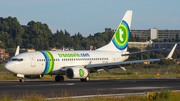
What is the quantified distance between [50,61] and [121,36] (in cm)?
1268

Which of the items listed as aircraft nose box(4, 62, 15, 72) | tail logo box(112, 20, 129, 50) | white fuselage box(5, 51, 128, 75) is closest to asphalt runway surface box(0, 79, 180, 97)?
aircraft nose box(4, 62, 15, 72)

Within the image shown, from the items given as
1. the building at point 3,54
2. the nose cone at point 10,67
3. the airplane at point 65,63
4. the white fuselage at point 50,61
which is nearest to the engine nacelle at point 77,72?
the airplane at point 65,63

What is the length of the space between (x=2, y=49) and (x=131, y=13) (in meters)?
144

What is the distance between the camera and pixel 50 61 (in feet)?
113

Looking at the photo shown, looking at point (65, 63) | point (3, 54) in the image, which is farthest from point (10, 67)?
point (3, 54)

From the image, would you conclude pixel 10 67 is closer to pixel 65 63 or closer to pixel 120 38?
pixel 65 63

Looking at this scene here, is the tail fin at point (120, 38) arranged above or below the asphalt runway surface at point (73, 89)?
above

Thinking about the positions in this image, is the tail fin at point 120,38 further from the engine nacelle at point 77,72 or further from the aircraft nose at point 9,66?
the aircraft nose at point 9,66

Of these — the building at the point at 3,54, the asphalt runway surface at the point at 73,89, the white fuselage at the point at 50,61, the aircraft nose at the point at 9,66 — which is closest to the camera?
the asphalt runway surface at the point at 73,89

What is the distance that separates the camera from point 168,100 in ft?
52.7

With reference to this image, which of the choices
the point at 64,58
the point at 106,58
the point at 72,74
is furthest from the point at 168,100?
the point at 106,58

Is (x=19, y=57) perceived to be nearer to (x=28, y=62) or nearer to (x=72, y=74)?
(x=28, y=62)

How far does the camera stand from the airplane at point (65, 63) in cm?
3284

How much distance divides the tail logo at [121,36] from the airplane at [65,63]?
0.40m
